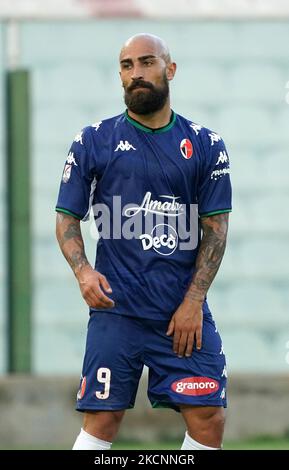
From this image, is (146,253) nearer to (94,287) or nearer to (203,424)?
(94,287)

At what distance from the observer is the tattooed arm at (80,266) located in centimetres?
700

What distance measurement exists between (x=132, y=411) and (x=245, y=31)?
3.16 m

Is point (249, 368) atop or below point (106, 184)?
below

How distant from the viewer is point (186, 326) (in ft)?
23.6

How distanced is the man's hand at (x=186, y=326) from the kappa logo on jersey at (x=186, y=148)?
694 millimetres

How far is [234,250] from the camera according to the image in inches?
472

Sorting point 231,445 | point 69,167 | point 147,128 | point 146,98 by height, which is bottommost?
point 231,445

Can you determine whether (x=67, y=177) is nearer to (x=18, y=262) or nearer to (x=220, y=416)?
(x=220, y=416)

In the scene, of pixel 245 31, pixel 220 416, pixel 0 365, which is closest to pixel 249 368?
pixel 0 365

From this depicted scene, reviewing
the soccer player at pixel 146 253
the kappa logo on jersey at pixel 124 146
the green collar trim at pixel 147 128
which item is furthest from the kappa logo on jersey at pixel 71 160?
the green collar trim at pixel 147 128

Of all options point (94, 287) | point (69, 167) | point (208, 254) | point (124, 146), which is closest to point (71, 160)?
point (69, 167)

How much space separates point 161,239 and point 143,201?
0.67 feet

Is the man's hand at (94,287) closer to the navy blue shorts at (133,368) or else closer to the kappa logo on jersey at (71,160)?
the navy blue shorts at (133,368)

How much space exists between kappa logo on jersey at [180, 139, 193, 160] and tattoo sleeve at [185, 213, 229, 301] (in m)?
0.32
